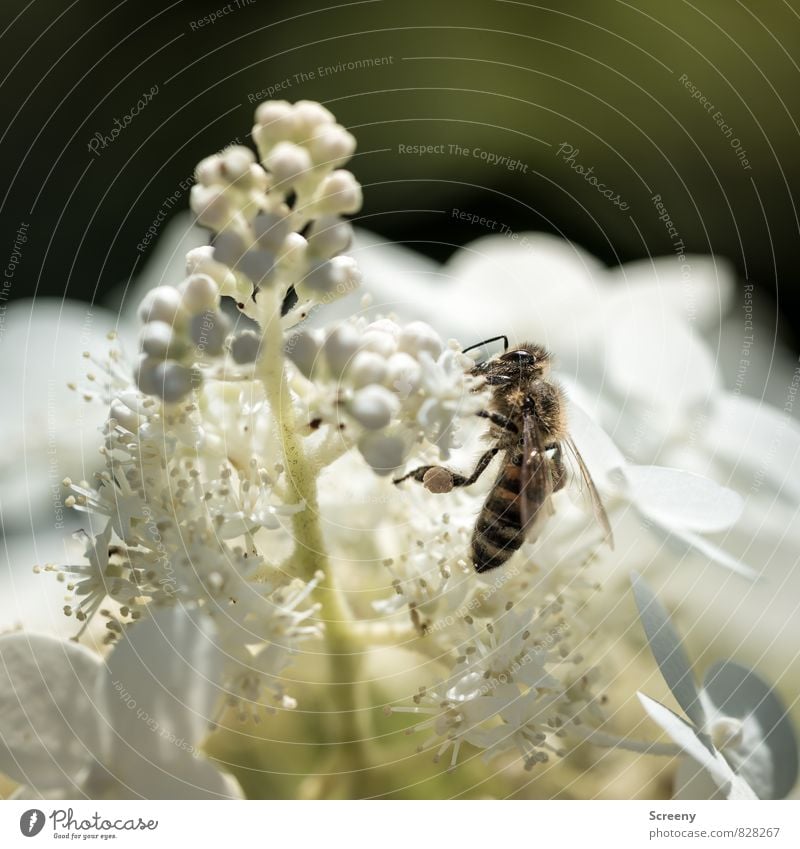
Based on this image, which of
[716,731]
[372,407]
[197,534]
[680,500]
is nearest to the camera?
[372,407]

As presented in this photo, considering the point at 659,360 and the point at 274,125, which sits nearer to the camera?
the point at 274,125

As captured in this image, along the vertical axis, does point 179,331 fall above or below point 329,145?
below

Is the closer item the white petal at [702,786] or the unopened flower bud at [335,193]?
the unopened flower bud at [335,193]

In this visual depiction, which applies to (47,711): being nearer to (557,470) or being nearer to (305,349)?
(305,349)

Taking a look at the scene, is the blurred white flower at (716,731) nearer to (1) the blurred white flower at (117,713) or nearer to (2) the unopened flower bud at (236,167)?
(1) the blurred white flower at (117,713)

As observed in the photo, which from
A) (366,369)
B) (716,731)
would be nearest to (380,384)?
(366,369)

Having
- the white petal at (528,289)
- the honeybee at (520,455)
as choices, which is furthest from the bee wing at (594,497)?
the white petal at (528,289)

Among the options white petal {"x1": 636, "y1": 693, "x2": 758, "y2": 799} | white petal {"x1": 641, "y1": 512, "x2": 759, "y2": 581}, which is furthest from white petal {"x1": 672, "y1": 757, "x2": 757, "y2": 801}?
white petal {"x1": 641, "y1": 512, "x2": 759, "y2": 581}
